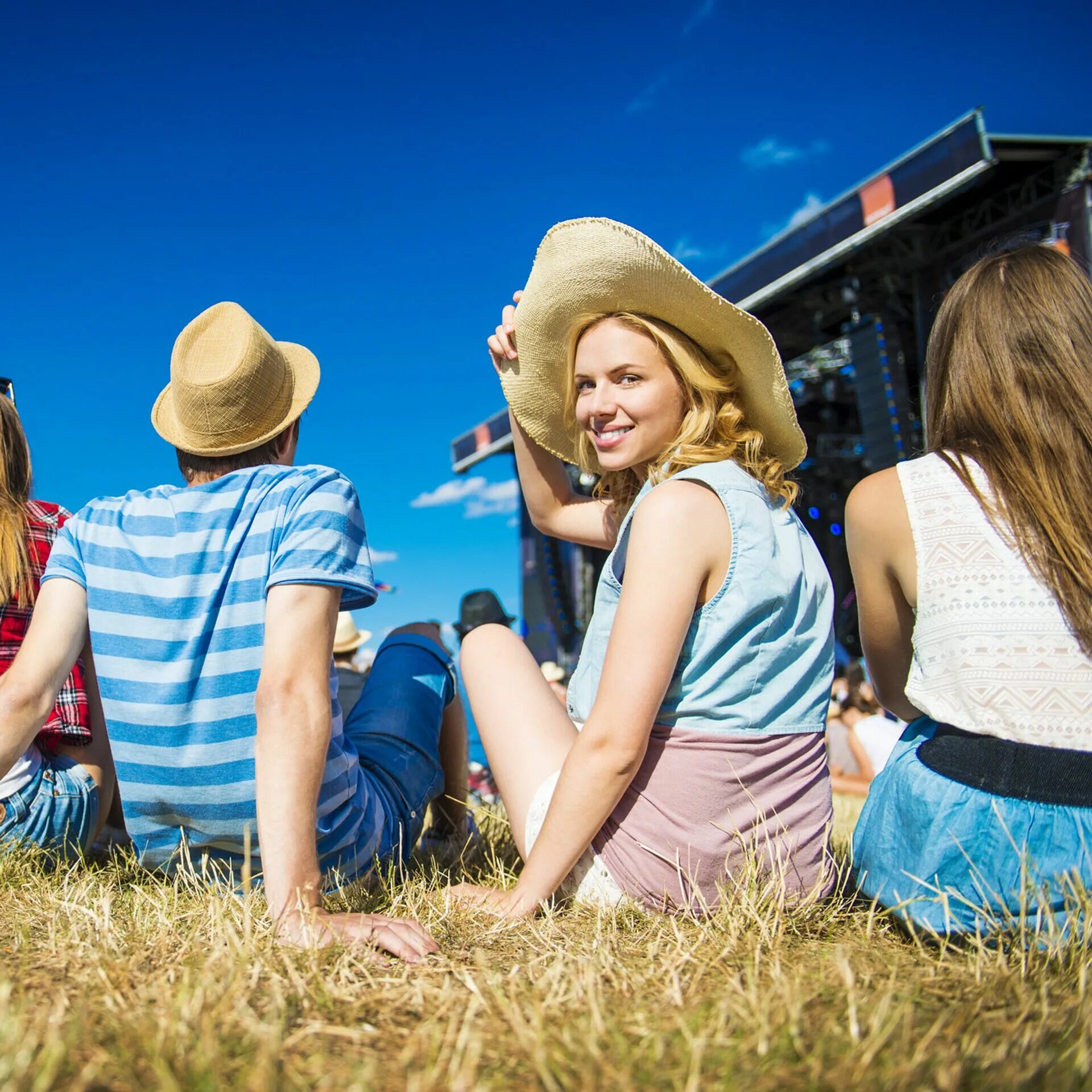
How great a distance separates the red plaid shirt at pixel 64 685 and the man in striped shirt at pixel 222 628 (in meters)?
0.37

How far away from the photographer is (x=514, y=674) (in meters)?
1.73

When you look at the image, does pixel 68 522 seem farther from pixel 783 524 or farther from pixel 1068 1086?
pixel 1068 1086

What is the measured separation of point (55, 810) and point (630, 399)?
1.54 m

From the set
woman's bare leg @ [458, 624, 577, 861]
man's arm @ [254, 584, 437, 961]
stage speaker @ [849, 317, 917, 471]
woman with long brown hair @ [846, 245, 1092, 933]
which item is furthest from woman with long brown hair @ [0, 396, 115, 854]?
stage speaker @ [849, 317, 917, 471]

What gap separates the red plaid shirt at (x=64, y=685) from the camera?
6.51 feet

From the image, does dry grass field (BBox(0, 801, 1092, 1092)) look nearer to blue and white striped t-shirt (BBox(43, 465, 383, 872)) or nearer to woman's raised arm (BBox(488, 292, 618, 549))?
blue and white striped t-shirt (BBox(43, 465, 383, 872))

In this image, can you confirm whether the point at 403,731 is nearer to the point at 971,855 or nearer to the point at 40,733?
the point at 40,733

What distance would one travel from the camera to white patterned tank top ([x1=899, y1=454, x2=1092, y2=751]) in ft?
4.29

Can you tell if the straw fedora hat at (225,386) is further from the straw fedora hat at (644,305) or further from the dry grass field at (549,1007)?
the dry grass field at (549,1007)

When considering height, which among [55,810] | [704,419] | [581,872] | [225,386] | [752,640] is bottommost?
[581,872]

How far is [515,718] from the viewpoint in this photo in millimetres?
1691

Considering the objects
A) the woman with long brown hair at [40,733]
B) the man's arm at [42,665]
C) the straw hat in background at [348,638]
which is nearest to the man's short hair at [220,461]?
the man's arm at [42,665]

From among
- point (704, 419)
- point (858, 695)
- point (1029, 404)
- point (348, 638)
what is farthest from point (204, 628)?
point (858, 695)

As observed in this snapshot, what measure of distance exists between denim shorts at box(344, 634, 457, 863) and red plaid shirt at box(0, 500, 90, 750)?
2.00 feet
